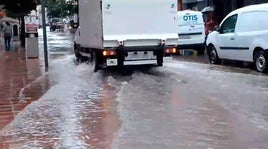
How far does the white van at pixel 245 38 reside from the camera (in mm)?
14961

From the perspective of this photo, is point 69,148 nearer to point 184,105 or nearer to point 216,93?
point 184,105

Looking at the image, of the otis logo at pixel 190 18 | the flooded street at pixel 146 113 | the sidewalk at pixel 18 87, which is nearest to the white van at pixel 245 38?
→ the flooded street at pixel 146 113

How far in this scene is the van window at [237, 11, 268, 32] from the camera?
1498cm

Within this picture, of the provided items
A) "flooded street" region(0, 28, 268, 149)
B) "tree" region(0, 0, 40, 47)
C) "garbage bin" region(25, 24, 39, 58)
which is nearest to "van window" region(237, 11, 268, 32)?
"flooded street" region(0, 28, 268, 149)

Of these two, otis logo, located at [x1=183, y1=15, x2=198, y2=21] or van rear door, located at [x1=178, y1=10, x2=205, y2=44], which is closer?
van rear door, located at [x1=178, y1=10, x2=205, y2=44]

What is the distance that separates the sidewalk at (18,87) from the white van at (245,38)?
227 inches

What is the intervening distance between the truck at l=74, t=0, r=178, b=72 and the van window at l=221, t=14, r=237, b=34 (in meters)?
2.30

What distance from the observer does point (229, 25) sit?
17.2 meters

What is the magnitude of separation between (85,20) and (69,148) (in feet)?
35.4

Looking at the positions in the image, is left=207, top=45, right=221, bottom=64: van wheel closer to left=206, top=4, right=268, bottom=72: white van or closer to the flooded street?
left=206, top=4, right=268, bottom=72: white van

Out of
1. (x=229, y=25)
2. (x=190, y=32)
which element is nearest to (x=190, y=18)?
(x=190, y=32)

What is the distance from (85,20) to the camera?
680 inches

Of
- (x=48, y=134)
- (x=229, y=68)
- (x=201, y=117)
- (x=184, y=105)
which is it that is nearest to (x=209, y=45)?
(x=229, y=68)

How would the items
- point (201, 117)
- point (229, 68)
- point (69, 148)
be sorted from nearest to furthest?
point (69, 148) → point (201, 117) → point (229, 68)
